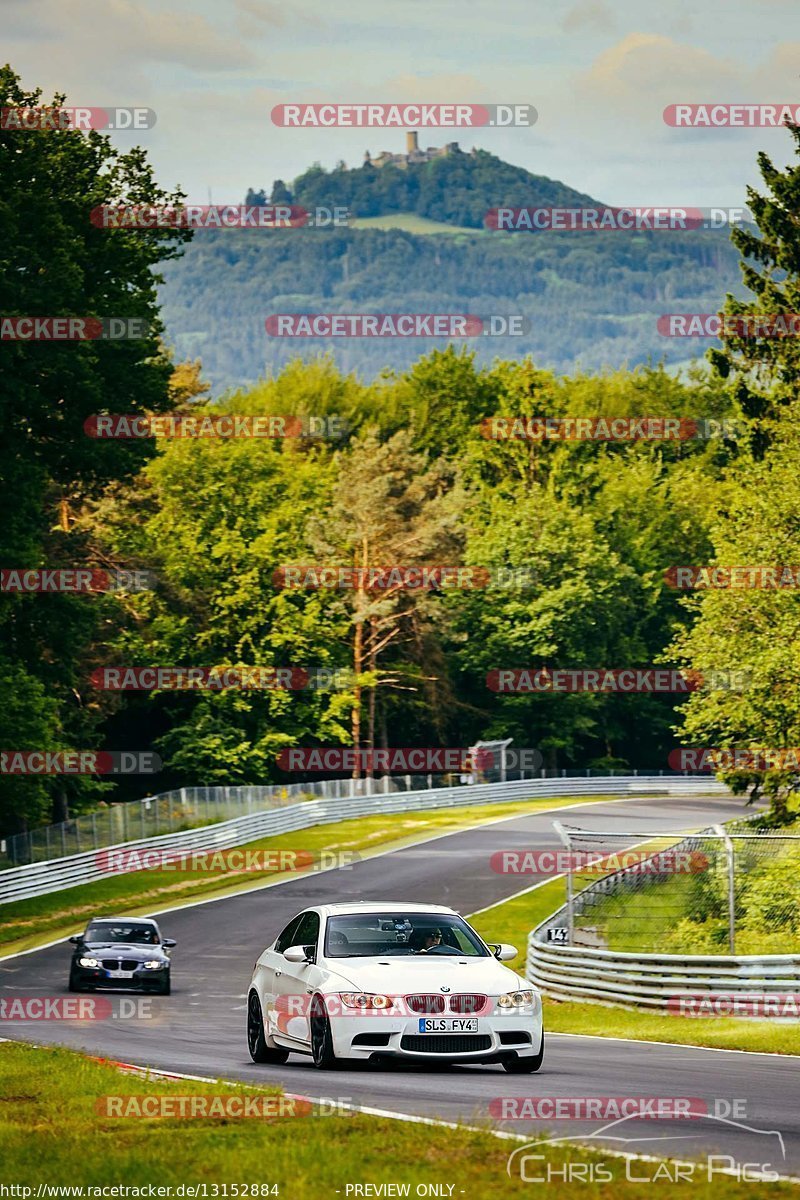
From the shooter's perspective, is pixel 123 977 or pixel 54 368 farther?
pixel 54 368

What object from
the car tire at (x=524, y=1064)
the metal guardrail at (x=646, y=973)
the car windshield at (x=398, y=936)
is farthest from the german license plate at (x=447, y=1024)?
the metal guardrail at (x=646, y=973)

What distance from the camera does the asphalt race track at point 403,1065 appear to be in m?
11.1

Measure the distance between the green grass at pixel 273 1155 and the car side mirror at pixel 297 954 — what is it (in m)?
→ 2.63

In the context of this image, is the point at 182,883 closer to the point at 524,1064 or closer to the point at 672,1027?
the point at 672,1027

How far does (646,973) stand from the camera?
86.0 feet

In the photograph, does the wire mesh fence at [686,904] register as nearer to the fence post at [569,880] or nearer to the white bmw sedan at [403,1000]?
the fence post at [569,880]

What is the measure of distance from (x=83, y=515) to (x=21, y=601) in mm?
23390

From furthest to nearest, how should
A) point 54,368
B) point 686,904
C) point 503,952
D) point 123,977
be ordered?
point 54,368 < point 123,977 < point 686,904 < point 503,952

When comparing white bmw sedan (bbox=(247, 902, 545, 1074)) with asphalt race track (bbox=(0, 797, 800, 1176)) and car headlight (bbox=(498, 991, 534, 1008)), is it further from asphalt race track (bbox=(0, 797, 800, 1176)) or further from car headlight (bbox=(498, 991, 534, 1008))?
asphalt race track (bbox=(0, 797, 800, 1176))

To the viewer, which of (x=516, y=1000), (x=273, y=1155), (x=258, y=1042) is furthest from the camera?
(x=258, y=1042)

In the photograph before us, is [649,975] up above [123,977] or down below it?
above

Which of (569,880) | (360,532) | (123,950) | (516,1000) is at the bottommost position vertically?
(123,950)

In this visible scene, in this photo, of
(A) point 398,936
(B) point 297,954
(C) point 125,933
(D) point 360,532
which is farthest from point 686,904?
(D) point 360,532

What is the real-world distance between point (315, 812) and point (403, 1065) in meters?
51.8
